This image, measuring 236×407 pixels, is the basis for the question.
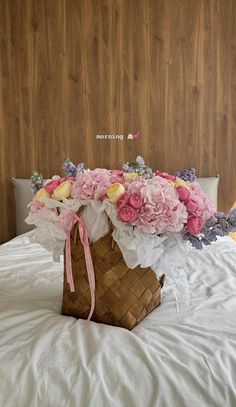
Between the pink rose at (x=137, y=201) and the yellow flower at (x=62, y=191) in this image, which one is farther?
the yellow flower at (x=62, y=191)

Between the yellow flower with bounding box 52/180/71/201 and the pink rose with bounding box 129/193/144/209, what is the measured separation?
0.20 meters

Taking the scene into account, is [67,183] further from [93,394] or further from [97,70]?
[97,70]

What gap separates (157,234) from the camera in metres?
0.90

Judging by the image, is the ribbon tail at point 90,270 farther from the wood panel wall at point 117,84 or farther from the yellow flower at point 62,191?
the wood panel wall at point 117,84

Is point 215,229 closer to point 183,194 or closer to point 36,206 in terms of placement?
point 183,194

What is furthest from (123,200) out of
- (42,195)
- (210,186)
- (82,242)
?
(210,186)

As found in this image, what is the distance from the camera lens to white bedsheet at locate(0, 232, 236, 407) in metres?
0.68

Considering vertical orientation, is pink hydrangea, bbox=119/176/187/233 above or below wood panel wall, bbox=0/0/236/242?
below

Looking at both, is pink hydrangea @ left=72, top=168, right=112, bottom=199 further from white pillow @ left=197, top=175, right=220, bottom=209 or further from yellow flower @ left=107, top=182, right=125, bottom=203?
white pillow @ left=197, top=175, right=220, bottom=209

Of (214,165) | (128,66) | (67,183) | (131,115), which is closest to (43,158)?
(131,115)

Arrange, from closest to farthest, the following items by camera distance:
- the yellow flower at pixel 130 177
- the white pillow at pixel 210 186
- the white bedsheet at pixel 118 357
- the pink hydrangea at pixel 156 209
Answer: the white bedsheet at pixel 118 357
the pink hydrangea at pixel 156 209
the yellow flower at pixel 130 177
the white pillow at pixel 210 186

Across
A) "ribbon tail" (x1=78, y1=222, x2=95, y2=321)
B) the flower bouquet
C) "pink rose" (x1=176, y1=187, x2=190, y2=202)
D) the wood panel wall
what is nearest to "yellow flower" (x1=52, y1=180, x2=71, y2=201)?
the flower bouquet

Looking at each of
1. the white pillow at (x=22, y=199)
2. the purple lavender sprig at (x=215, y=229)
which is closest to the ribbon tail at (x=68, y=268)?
the purple lavender sprig at (x=215, y=229)

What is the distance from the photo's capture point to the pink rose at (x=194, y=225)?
890 millimetres
